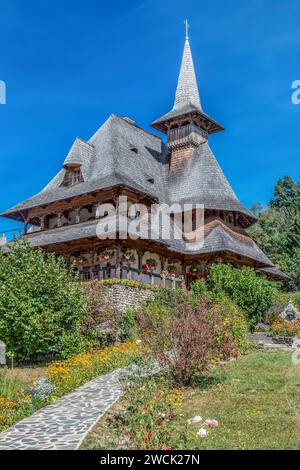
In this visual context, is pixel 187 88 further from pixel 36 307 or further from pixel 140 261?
pixel 36 307

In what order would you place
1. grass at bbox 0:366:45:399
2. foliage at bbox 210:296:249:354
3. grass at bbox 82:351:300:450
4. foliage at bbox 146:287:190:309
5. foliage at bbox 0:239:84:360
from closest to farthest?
grass at bbox 82:351:300:450 < grass at bbox 0:366:45:399 < foliage at bbox 210:296:249:354 < foliage at bbox 0:239:84:360 < foliage at bbox 146:287:190:309

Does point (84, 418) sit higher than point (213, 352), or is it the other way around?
point (213, 352)

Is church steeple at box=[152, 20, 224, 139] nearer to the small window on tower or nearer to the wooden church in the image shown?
the wooden church

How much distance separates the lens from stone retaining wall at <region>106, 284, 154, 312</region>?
23.0 metres

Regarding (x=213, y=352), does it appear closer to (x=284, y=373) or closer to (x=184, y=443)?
(x=284, y=373)

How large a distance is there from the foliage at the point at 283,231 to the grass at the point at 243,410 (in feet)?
95.0

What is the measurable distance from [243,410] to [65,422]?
3.19 meters

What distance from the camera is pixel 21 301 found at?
17875 millimetres

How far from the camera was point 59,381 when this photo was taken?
537 inches

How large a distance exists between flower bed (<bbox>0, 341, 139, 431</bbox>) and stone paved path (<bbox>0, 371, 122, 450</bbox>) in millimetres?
246

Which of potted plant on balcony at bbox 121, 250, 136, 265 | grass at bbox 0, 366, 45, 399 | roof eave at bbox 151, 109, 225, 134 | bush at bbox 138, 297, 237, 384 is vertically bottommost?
grass at bbox 0, 366, 45, 399

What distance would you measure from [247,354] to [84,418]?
809cm

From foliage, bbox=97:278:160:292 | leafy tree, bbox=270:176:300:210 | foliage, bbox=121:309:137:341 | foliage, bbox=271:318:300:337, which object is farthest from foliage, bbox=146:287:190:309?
leafy tree, bbox=270:176:300:210
